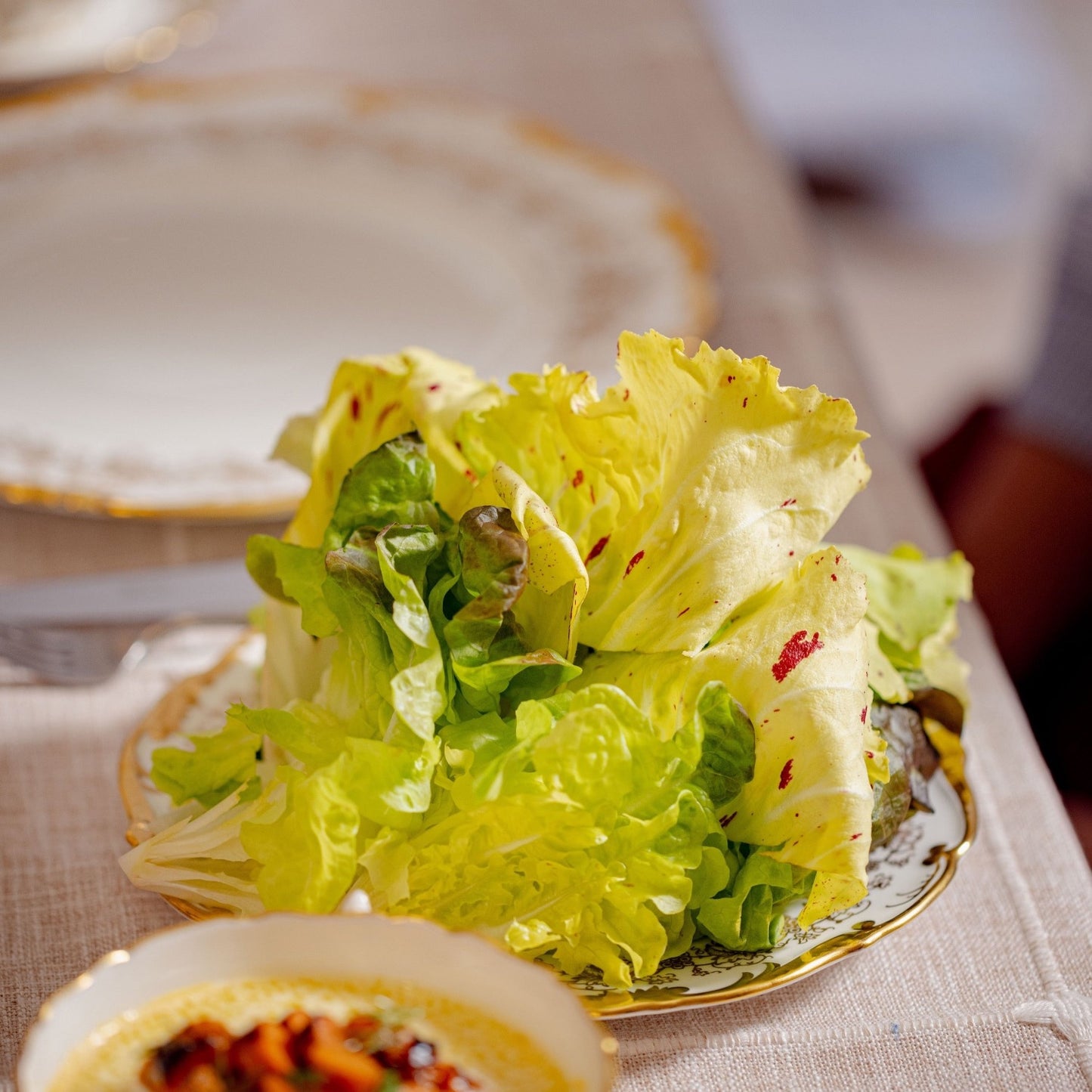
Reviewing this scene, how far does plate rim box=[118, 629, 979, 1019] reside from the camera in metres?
0.54

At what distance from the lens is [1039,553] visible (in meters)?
1.40

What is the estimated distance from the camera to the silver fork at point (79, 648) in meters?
0.78

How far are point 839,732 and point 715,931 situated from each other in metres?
0.11

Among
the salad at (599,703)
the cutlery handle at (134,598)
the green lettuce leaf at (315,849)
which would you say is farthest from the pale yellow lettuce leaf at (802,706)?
the cutlery handle at (134,598)

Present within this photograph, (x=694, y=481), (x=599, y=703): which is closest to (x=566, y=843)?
(x=599, y=703)

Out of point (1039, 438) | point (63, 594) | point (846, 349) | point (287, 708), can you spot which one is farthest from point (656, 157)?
point (287, 708)

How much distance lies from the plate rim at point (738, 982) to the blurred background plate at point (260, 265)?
8.6 inches

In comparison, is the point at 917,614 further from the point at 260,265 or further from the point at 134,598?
the point at 260,265

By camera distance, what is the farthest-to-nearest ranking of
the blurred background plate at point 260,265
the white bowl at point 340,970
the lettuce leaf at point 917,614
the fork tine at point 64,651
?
the blurred background plate at point 260,265
the fork tine at point 64,651
the lettuce leaf at point 917,614
the white bowl at point 340,970

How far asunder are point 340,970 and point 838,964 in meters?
0.26

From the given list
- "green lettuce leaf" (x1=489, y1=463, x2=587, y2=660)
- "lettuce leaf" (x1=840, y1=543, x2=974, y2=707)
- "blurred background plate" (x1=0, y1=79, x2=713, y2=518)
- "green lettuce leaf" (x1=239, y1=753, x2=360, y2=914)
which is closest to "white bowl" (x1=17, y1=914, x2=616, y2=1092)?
"green lettuce leaf" (x1=239, y1=753, x2=360, y2=914)

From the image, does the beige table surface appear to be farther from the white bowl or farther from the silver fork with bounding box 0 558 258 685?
the white bowl

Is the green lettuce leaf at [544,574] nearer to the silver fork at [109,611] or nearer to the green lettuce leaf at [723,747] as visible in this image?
the green lettuce leaf at [723,747]

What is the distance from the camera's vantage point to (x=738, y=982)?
551 millimetres
